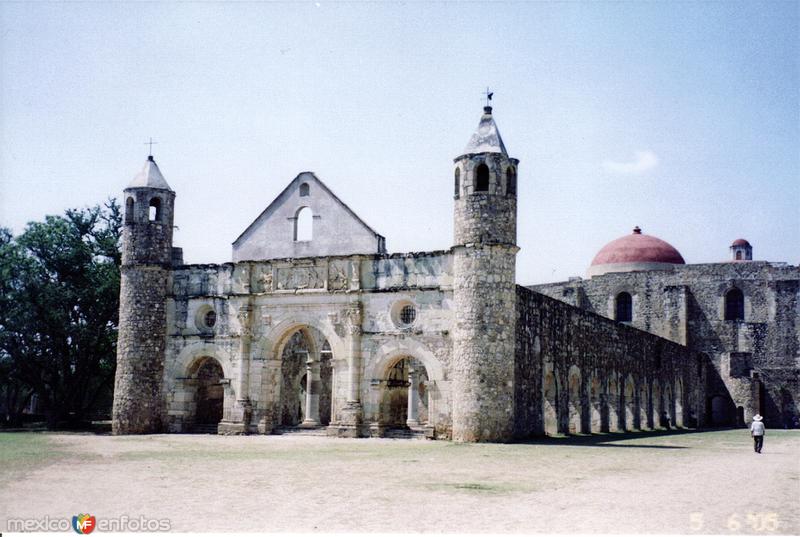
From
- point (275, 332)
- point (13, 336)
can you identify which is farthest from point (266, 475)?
point (13, 336)

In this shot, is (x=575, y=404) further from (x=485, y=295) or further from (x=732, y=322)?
(x=732, y=322)

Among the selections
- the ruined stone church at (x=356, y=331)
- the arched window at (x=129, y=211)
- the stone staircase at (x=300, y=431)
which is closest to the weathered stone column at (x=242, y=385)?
the ruined stone church at (x=356, y=331)

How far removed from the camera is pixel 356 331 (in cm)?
2844

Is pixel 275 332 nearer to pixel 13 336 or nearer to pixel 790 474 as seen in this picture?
pixel 13 336

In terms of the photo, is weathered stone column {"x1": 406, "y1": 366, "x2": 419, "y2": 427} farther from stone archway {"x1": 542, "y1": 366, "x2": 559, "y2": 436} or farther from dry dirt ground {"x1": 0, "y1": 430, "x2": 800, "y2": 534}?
dry dirt ground {"x1": 0, "y1": 430, "x2": 800, "y2": 534}

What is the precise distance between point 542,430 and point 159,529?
2129 cm

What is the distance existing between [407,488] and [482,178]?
15035 mm

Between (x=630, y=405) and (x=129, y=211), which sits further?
(x=630, y=405)

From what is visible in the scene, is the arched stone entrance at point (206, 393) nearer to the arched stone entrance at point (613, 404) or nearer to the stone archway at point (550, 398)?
the stone archway at point (550, 398)

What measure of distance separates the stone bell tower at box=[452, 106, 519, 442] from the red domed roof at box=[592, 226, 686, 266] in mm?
33062

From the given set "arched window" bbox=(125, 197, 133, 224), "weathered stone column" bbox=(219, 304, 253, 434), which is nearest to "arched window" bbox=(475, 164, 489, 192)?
"weathered stone column" bbox=(219, 304, 253, 434)

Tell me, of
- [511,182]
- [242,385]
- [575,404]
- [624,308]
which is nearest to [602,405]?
[575,404]

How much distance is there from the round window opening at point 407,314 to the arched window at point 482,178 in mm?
4355
